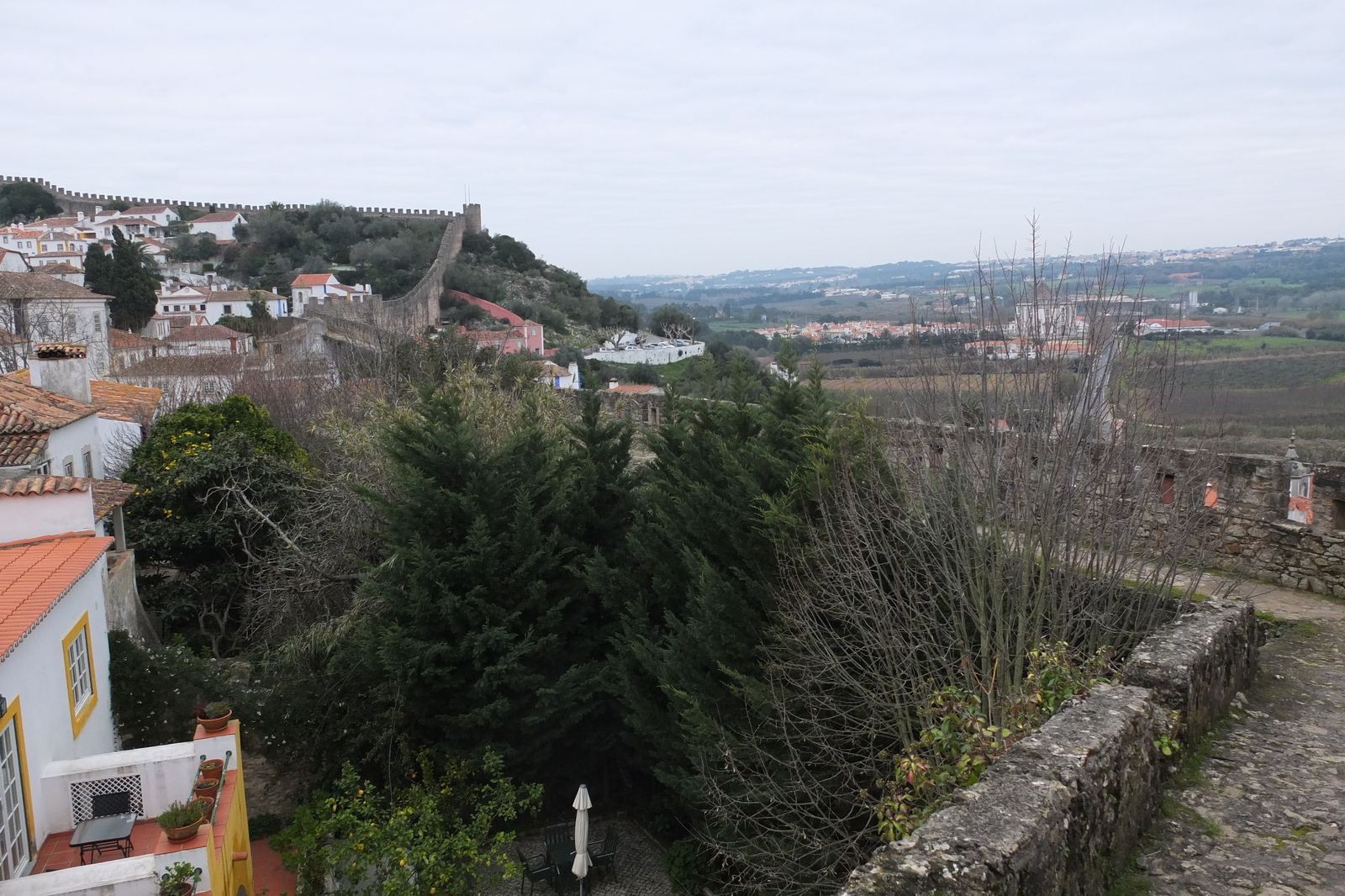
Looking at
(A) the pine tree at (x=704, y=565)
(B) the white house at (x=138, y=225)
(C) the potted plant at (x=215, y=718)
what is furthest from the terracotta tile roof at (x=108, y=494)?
(B) the white house at (x=138, y=225)

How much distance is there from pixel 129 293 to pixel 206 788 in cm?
4827

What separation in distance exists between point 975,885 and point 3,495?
1139 centimetres

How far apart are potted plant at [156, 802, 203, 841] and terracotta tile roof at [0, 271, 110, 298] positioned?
29766 mm

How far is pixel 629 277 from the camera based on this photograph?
17125 cm

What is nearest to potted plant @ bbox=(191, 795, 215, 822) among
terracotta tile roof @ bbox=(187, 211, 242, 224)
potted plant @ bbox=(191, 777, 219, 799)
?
potted plant @ bbox=(191, 777, 219, 799)

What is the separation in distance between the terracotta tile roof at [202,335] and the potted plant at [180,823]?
3765 cm

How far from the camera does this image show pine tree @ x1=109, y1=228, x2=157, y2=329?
48625 mm

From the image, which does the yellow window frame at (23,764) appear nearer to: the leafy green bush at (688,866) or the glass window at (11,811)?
the glass window at (11,811)

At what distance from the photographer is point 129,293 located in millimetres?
48938

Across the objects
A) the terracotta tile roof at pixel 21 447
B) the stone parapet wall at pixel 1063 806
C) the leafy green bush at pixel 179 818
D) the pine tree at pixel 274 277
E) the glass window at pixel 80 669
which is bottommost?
the leafy green bush at pixel 179 818

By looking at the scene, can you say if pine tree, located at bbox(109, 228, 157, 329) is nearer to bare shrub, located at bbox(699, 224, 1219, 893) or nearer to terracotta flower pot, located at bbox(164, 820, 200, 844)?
terracotta flower pot, located at bbox(164, 820, 200, 844)

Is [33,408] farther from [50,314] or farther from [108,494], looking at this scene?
[50,314]

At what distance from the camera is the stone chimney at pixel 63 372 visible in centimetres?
1653

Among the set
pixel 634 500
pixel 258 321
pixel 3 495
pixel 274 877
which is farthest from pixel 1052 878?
pixel 258 321
